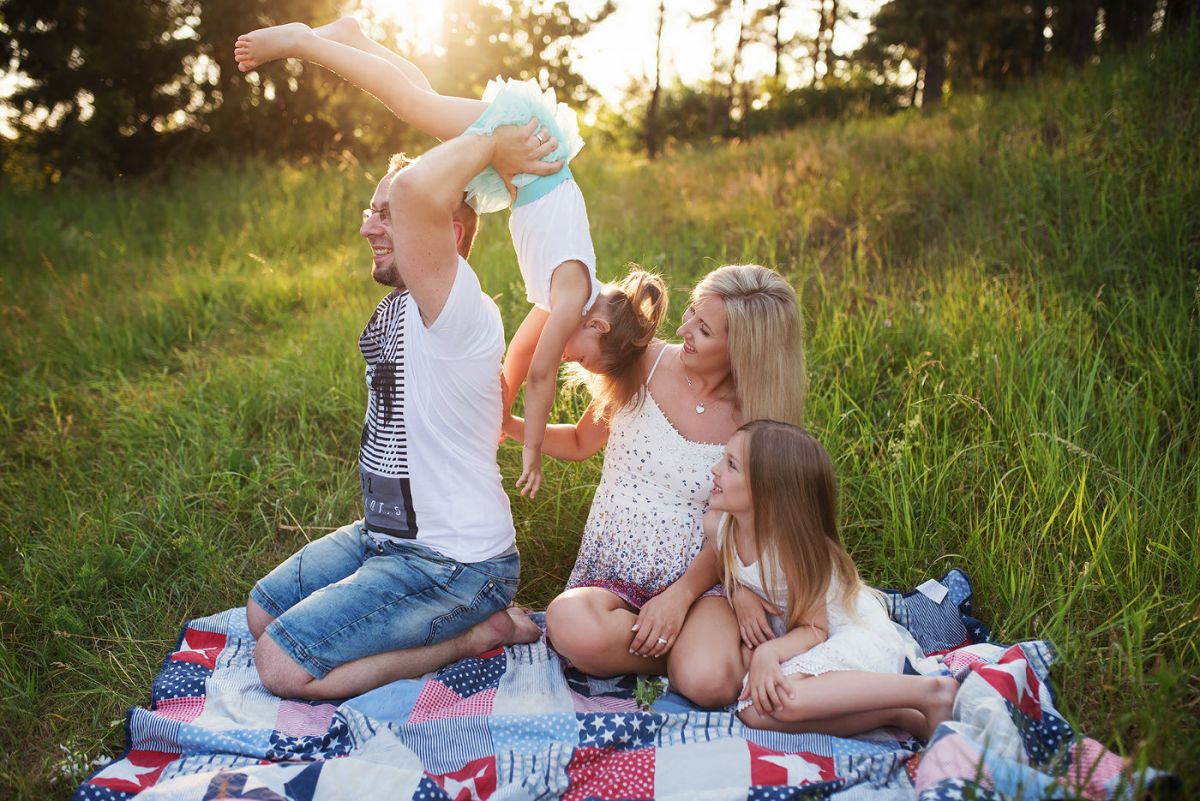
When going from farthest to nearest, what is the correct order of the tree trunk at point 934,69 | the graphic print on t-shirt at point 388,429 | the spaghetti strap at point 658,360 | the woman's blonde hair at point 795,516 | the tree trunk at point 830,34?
1. the tree trunk at point 830,34
2. the tree trunk at point 934,69
3. the spaghetti strap at point 658,360
4. the graphic print on t-shirt at point 388,429
5. the woman's blonde hair at point 795,516

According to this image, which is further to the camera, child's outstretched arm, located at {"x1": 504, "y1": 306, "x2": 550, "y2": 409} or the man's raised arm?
child's outstretched arm, located at {"x1": 504, "y1": 306, "x2": 550, "y2": 409}

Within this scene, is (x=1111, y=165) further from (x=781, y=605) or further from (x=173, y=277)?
(x=173, y=277)

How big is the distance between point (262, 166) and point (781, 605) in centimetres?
941

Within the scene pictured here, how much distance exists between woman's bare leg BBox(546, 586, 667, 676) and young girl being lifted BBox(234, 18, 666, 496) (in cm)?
39

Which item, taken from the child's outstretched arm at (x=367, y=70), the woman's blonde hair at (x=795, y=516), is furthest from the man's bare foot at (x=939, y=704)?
the child's outstretched arm at (x=367, y=70)

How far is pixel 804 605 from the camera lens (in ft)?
8.41

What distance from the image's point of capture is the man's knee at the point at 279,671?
2.59 metres

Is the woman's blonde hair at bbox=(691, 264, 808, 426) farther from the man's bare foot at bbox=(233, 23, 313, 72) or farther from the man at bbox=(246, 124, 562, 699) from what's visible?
the man's bare foot at bbox=(233, 23, 313, 72)

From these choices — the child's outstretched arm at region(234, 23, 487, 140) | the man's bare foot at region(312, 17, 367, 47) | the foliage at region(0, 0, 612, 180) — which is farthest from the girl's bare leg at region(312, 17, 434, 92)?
the foliage at region(0, 0, 612, 180)

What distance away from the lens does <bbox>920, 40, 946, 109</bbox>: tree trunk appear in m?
10.3

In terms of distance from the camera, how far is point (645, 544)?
2.88 metres

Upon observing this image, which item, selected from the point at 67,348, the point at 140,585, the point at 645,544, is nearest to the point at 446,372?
the point at 645,544

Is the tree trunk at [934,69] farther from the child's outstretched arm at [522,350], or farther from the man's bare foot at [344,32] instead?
the man's bare foot at [344,32]

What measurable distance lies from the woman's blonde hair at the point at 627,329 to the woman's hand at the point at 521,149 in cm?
47
